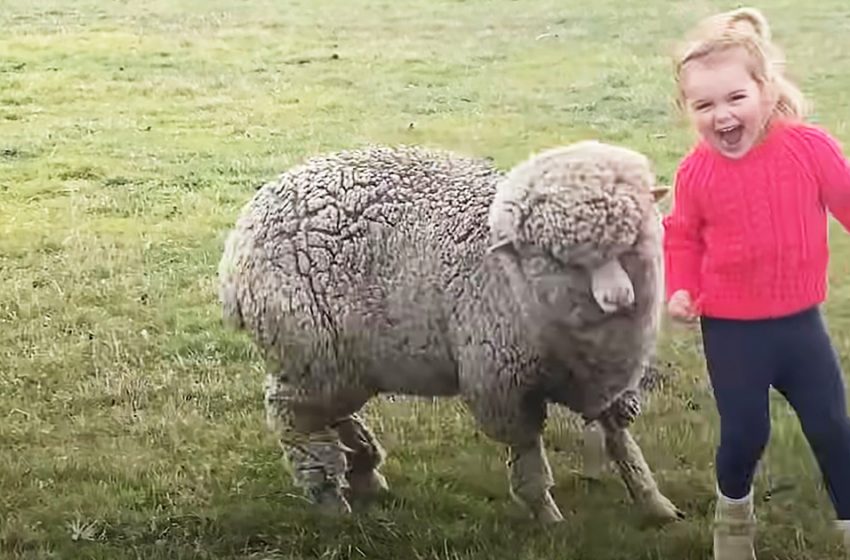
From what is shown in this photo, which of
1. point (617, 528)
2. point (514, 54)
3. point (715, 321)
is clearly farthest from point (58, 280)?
point (514, 54)

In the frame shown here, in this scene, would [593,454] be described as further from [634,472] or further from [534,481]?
[534,481]

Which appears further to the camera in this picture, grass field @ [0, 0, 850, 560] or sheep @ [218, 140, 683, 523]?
grass field @ [0, 0, 850, 560]

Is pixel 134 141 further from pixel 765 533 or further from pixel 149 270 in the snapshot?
pixel 765 533

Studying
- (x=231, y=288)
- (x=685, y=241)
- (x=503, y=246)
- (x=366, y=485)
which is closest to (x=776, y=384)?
(x=685, y=241)

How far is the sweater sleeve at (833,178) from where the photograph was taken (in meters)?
3.26

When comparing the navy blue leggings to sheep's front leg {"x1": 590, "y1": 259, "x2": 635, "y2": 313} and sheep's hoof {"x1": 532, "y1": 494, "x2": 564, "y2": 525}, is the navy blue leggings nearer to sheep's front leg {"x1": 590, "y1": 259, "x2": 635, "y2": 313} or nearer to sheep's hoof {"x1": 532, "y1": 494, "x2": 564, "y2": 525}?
sheep's front leg {"x1": 590, "y1": 259, "x2": 635, "y2": 313}

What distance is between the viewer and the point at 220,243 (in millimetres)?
7402

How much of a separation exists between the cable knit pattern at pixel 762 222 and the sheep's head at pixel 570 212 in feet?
0.51

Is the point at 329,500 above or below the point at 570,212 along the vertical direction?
below

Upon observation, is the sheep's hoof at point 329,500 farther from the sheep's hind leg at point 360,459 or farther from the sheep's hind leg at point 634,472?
the sheep's hind leg at point 634,472

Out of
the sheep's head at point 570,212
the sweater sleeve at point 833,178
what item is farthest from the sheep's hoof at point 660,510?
the sweater sleeve at point 833,178

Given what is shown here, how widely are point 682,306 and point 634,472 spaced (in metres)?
0.88

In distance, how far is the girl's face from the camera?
3248mm

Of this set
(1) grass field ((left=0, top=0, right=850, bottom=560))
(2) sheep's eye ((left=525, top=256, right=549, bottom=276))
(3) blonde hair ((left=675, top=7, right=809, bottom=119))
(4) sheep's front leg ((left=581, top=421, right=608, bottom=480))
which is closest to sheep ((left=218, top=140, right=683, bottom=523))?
(2) sheep's eye ((left=525, top=256, right=549, bottom=276))
